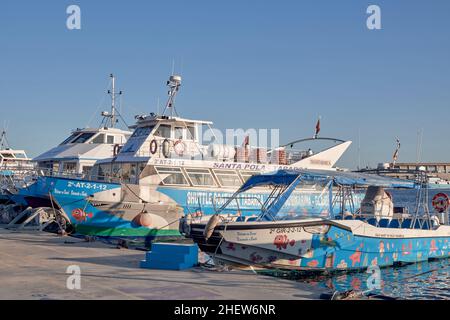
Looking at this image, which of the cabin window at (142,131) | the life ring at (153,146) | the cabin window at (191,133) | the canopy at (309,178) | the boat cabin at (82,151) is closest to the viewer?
the canopy at (309,178)

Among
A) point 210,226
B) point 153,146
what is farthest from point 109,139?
point 210,226

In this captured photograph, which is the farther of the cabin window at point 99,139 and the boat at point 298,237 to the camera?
the cabin window at point 99,139

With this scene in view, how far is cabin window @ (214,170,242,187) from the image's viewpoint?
24.7 m

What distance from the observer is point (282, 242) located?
1464cm

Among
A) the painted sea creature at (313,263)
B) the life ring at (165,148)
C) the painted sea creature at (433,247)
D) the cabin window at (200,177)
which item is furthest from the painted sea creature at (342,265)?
the life ring at (165,148)

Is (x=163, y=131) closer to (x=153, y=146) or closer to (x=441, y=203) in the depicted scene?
(x=153, y=146)

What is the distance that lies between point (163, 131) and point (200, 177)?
2851 mm

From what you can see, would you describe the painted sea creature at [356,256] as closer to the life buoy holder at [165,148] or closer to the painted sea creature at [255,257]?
the painted sea creature at [255,257]

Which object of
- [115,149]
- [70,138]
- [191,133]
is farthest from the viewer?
[70,138]

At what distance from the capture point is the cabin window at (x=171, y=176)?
76.4 feet

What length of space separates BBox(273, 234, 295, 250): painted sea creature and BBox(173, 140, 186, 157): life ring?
10.7 meters
